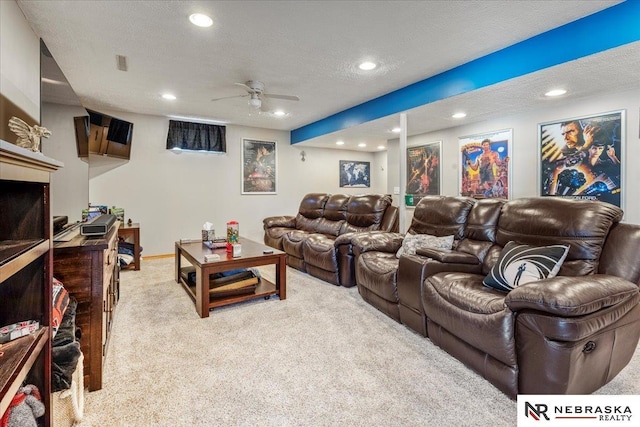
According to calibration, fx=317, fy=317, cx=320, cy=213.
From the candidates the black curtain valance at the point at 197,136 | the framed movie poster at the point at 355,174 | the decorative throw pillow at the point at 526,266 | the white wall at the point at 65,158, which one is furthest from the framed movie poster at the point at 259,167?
the decorative throw pillow at the point at 526,266

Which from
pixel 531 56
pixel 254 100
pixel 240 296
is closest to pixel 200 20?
pixel 254 100

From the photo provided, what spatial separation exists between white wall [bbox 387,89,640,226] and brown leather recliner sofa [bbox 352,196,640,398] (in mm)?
1706

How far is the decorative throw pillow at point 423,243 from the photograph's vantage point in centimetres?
275

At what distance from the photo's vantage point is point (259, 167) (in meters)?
6.07

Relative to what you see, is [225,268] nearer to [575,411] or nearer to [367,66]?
[367,66]

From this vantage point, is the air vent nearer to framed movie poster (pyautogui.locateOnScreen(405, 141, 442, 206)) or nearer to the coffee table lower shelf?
the coffee table lower shelf

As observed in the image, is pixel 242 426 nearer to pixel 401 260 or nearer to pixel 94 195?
pixel 401 260

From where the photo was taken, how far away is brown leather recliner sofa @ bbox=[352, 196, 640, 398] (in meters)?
1.45

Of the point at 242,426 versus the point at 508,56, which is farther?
the point at 508,56

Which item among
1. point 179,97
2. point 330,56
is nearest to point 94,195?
point 179,97

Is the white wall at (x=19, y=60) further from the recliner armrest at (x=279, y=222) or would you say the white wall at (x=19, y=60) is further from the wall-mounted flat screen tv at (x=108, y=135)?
the recliner armrest at (x=279, y=222)

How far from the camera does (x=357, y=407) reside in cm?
161

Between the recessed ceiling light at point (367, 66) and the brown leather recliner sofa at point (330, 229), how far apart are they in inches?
67.3

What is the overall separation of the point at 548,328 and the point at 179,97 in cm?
435
